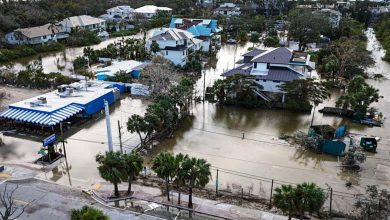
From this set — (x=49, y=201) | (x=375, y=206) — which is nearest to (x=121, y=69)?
(x=49, y=201)

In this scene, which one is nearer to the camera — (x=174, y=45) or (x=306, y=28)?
(x=174, y=45)

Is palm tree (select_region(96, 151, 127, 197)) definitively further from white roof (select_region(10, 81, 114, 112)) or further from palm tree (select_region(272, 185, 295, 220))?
white roof (select_region(10, 81, 114, 112))

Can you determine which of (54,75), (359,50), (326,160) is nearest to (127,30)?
(54,75)

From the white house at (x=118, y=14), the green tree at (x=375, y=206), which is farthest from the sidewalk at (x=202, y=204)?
the white house at (x=118, y=14)

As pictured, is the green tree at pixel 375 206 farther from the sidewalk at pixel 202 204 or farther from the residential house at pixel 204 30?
the residential house at pixel 204 30

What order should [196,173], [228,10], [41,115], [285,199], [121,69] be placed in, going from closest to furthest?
[285,199] < [196,173] < [41,115] < [121,69] < [228,10]

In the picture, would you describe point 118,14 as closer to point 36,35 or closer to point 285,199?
point 36,35
